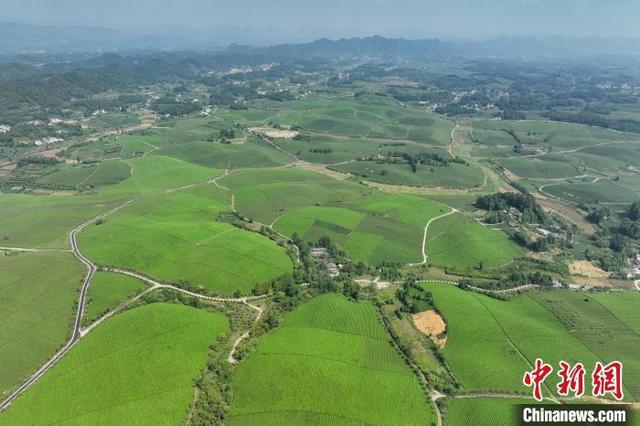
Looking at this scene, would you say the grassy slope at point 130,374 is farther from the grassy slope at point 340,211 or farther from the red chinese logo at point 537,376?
the red chinese logo at point 537,376

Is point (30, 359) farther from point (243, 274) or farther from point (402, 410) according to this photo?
point (402, 410)

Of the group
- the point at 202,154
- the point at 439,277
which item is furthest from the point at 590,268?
the point at 202,154

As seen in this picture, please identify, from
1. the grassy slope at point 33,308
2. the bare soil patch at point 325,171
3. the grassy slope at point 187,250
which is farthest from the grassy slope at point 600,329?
the bare soil patch at point 325,171

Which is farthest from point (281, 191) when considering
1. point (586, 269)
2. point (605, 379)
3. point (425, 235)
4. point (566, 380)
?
point (605, 379)

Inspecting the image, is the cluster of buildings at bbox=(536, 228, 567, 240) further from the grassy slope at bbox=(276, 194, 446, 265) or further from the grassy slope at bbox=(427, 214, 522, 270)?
the grassy slope at bbox=(276, 194, 446, 265)

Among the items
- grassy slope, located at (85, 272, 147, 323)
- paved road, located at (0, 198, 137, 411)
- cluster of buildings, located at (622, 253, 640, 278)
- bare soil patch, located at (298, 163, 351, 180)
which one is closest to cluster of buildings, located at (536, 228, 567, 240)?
cluster of buildings, located at (622, 253, 640, 278)
